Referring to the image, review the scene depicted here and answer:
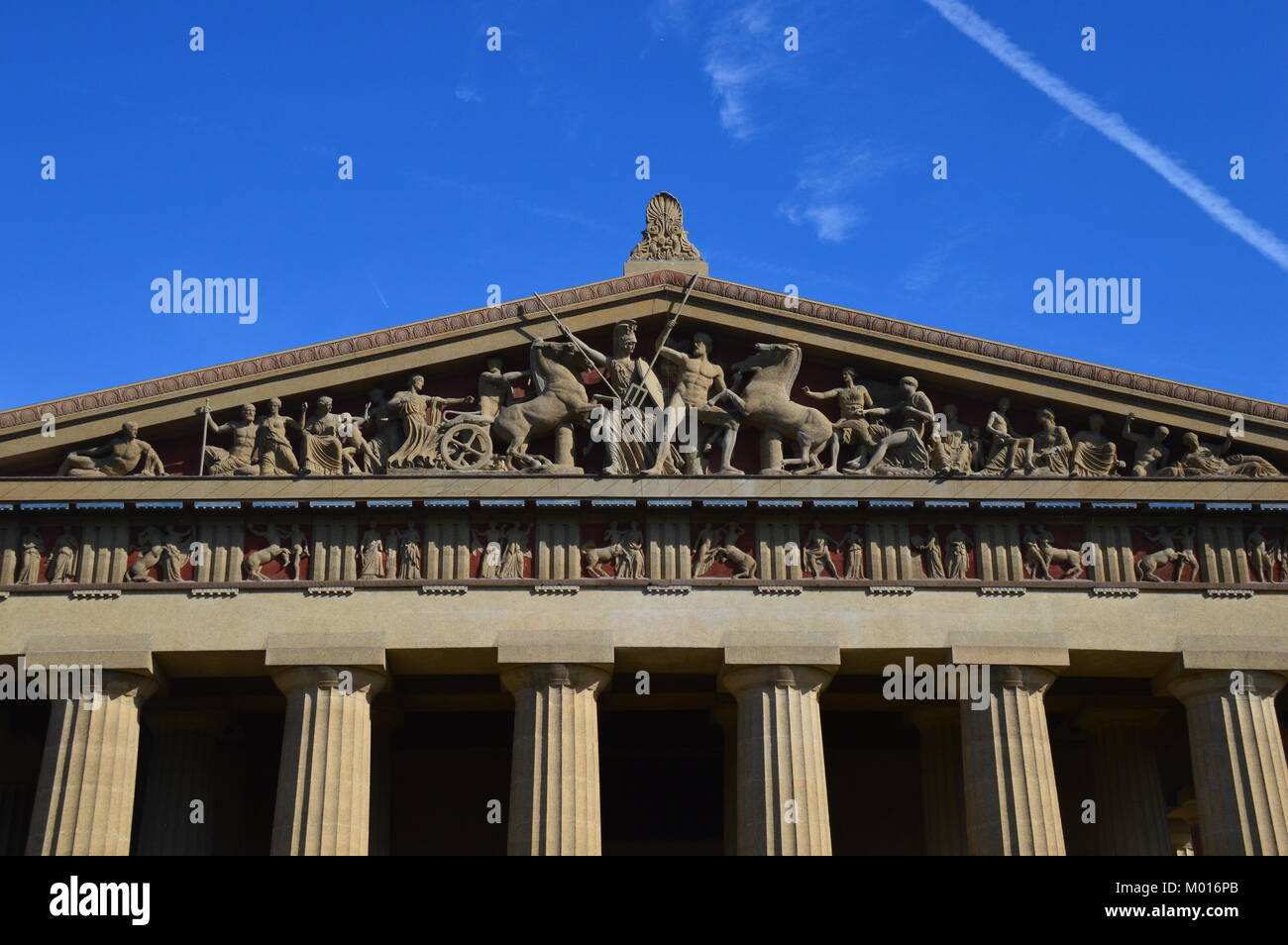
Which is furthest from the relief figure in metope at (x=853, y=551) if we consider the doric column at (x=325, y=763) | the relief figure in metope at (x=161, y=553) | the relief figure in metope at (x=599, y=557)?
the relief figure in metope at (x=161, y=553)

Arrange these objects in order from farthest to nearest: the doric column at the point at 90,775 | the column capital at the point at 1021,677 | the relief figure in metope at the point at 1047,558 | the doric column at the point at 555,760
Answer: the relief figure in metope at the point at 1047,558 < the column capital at the point at 1021,677 < the doric column at the point at 90,775 < the doric column at the point at 555,760

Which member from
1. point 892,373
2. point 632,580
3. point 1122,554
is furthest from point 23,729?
point 1122,554

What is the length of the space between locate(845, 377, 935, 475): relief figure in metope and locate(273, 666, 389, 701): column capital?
29.7 ft

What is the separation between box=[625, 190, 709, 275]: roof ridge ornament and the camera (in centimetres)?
3122

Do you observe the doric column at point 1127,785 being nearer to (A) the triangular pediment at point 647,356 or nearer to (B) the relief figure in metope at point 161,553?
(A) the triangular pediment at point 647,356

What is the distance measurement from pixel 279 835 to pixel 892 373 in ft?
43.3

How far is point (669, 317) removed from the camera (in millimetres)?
30641

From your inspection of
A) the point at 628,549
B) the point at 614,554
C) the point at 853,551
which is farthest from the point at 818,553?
the point at 614,554

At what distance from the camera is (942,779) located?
31188 millimetres

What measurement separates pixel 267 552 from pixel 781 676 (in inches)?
353

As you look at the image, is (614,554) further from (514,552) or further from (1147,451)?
(1147,451)

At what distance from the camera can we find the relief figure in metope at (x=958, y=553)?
29.1m

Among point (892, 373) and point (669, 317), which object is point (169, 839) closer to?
point (669, 317)

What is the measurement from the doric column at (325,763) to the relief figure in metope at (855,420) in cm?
899
